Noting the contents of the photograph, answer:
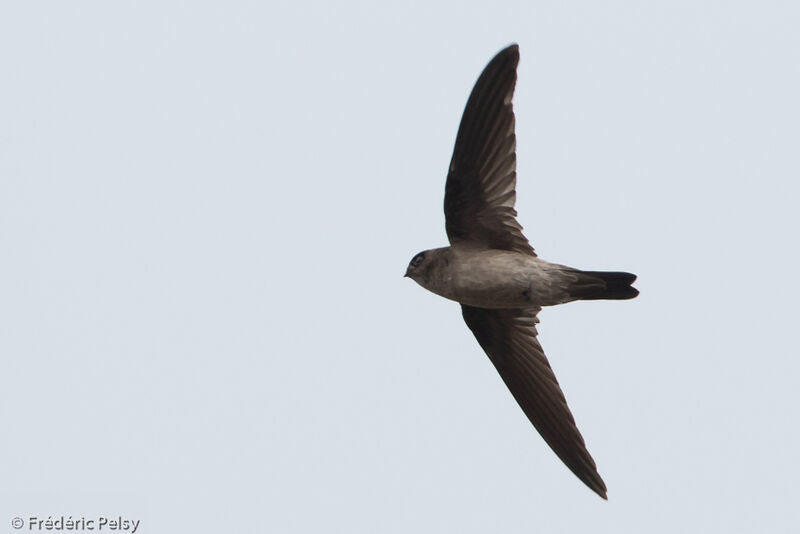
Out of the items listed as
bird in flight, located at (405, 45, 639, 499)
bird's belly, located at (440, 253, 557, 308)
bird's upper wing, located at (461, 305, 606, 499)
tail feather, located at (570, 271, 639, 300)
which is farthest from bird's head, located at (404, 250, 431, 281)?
tail feather, located at (570, 271, 639, 300)

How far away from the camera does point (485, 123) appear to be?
7.34 m

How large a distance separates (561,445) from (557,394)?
13.5 inches

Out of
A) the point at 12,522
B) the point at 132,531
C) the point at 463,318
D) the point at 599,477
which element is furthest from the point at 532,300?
the point at 12,522

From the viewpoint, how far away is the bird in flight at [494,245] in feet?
23.9

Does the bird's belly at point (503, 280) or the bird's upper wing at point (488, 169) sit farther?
the bird's belly at point (503, 280)

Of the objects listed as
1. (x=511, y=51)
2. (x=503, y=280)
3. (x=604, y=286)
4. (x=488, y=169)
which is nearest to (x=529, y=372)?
(x=503, y=280)

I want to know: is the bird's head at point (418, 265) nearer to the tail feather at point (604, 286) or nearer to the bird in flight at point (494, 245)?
the bird in flight at point (494, 245)

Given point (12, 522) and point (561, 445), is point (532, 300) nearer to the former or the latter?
point (561, 445)

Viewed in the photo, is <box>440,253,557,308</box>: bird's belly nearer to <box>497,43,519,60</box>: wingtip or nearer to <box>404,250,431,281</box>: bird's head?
<box>404,250,431,281</box>: bird's head

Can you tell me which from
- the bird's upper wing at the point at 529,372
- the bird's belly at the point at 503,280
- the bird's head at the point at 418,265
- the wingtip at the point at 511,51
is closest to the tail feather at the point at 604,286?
the bird's belly at the point at 503,280

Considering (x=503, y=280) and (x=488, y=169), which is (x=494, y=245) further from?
(x=488, y=169)

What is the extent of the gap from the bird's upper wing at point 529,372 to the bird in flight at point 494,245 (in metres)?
0.10

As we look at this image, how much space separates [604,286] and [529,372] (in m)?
1.14

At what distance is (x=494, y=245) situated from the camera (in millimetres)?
7711
